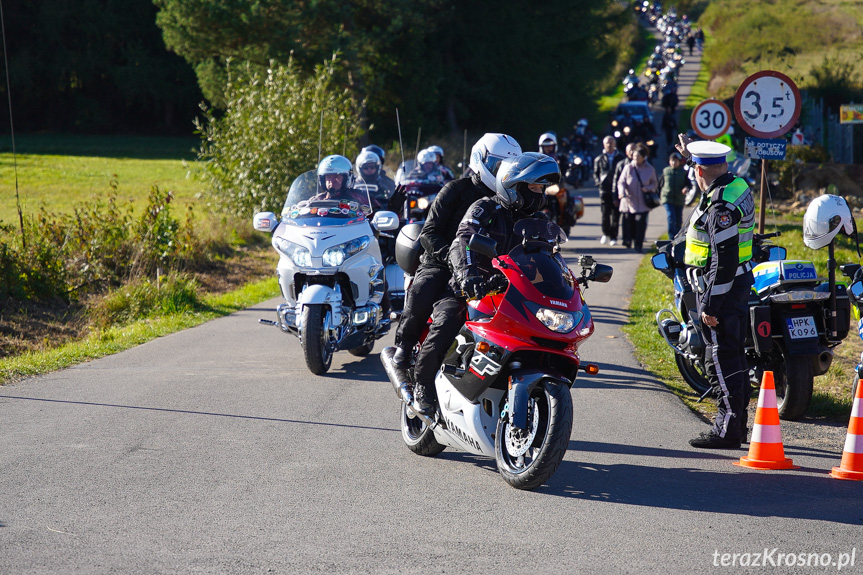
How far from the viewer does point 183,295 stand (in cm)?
1266

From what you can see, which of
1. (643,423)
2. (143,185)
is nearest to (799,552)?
(643,423)

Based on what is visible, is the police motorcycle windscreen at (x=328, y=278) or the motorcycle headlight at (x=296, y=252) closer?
the police motorcycle windscreen at (x=328, y=278)

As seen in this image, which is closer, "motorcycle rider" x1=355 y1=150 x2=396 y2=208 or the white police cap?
the white police cap

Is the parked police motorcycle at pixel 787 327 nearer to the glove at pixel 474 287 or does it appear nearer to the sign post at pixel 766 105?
the glove at pixel 474 287

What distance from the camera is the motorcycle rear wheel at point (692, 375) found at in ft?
25.5

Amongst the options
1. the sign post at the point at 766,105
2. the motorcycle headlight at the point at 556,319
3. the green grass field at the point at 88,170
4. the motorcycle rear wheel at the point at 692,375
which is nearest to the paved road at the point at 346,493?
the motorcycle rear wheel at the point at 692,375

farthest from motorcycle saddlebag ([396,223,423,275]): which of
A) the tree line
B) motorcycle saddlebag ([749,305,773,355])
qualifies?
the tree line

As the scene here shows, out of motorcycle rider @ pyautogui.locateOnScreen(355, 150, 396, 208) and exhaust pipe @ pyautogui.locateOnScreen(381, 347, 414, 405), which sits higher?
motorcycle rider @ pyautogui.locateOnScreen(355, 150, 396, 208)

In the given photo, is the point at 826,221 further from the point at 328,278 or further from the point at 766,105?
the point at 328,278

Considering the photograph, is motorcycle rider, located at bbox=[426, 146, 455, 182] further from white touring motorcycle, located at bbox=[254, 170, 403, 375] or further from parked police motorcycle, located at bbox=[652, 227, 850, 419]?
parked police motorcycle, located at bbox=[652, 227, 850, 419]

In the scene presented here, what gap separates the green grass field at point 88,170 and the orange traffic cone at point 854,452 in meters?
16.0

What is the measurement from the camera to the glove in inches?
205

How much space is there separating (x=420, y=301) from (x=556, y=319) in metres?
1.18

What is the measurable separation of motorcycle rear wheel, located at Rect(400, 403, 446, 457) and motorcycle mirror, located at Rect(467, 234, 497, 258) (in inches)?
54.1
